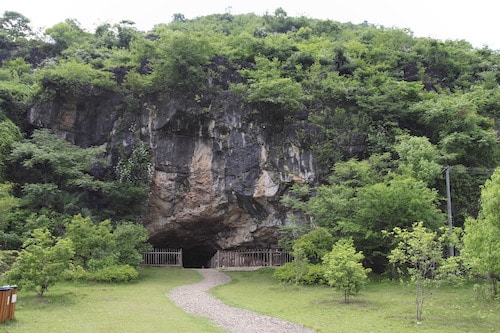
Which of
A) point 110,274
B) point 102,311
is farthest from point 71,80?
point 102,311

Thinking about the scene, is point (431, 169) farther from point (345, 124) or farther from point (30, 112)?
point (30, 112)

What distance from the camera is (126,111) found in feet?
95.3

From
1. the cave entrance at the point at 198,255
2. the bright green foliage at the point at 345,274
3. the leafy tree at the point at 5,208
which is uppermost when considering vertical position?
the leafy tree at the point at 5,208

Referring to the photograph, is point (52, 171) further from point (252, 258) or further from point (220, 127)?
point (252, 258)

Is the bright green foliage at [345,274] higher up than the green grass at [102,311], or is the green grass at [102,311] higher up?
the bright green foliage at [345,274]

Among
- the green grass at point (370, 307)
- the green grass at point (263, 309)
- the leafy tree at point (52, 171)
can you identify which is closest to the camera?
the green grass at point (263, 309)

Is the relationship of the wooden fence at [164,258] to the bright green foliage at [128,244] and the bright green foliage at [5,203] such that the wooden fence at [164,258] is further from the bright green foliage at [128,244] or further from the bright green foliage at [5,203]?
the bright green foliage at [5,203]

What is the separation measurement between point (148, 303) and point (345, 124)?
18643 millimetres

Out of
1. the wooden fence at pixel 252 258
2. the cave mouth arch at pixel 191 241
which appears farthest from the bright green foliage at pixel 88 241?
the wooden fence at pixel 252 258

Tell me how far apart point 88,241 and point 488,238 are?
646 inches

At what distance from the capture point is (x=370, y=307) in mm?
13789

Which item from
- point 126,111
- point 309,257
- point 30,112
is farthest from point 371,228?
point 30,112

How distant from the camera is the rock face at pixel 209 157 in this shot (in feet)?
90.6

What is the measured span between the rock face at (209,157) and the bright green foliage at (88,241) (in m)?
7.59
